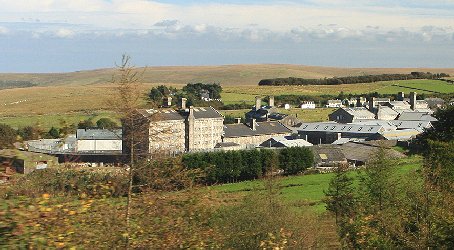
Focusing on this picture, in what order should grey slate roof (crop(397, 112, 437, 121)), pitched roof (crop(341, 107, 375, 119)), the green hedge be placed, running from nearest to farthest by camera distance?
the green hedge, grey slate roof (crop(397, 112, 437, 121)), pitched roof (crop(341, 107, 375, 119))

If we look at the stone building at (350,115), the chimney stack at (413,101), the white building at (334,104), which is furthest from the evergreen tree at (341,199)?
the white building at (334,104)

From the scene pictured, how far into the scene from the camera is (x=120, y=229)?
8.65m

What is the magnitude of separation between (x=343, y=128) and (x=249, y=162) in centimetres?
2775

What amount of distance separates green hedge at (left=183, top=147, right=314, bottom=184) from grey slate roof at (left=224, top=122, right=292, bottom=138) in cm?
1849

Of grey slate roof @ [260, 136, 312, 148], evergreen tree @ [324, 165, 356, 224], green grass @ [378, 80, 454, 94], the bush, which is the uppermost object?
the bush

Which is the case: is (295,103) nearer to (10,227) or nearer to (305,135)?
(305,135)

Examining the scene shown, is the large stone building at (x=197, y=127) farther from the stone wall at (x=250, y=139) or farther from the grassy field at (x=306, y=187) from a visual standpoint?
the grassy field at (x=306, y=187)

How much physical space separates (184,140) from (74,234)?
6886 cm

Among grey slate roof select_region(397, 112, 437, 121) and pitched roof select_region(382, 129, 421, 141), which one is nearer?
pitched roof select_region(382, 129, 421, 141)

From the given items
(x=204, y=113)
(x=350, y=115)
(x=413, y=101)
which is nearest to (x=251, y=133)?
(x=204, y=113)

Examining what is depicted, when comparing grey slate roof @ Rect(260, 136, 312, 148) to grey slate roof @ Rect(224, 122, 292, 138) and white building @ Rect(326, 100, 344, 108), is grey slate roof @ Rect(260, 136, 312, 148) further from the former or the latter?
white building @ Rect(326, 100, 344, 108)

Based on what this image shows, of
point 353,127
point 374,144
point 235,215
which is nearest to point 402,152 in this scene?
point 374,144

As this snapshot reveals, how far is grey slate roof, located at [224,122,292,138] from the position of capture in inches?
3206

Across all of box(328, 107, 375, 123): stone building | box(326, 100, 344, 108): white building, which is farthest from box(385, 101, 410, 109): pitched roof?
box(326, 100, 344, 108): white building
